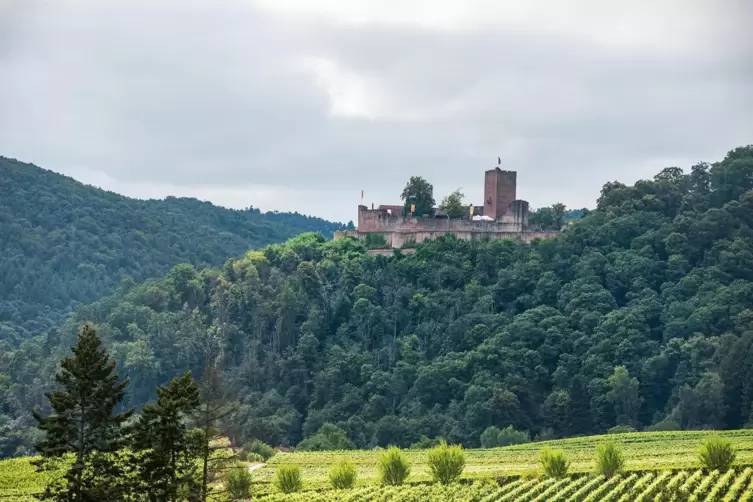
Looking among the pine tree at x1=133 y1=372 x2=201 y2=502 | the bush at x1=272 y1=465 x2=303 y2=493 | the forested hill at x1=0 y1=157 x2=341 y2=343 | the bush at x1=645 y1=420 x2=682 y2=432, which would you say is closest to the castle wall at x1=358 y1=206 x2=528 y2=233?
the bush at x1=645 y1=420 x2=682 y2=432

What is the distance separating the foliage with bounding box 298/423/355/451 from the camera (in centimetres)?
6569

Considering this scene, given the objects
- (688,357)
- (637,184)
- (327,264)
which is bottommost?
(688,357)

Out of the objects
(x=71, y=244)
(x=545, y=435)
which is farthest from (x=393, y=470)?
(x=71, y=244)

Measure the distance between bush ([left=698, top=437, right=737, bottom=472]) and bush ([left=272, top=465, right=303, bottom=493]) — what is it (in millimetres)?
13490

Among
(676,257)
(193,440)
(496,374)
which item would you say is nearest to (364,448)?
(496,374)

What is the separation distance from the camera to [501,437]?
6356cm

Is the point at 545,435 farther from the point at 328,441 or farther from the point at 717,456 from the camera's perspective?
the point at 717,456

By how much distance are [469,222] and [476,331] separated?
9.27 m

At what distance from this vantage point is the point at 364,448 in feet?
221

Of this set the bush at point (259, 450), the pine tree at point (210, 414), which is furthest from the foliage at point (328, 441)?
the pine tree at point (210, 414)

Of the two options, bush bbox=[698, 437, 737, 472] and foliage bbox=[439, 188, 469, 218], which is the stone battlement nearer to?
foliage bbox=[439, 188, 469, 218]

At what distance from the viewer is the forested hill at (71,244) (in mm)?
118375

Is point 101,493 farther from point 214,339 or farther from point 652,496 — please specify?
point 214,339

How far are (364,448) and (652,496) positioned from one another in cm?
2892
